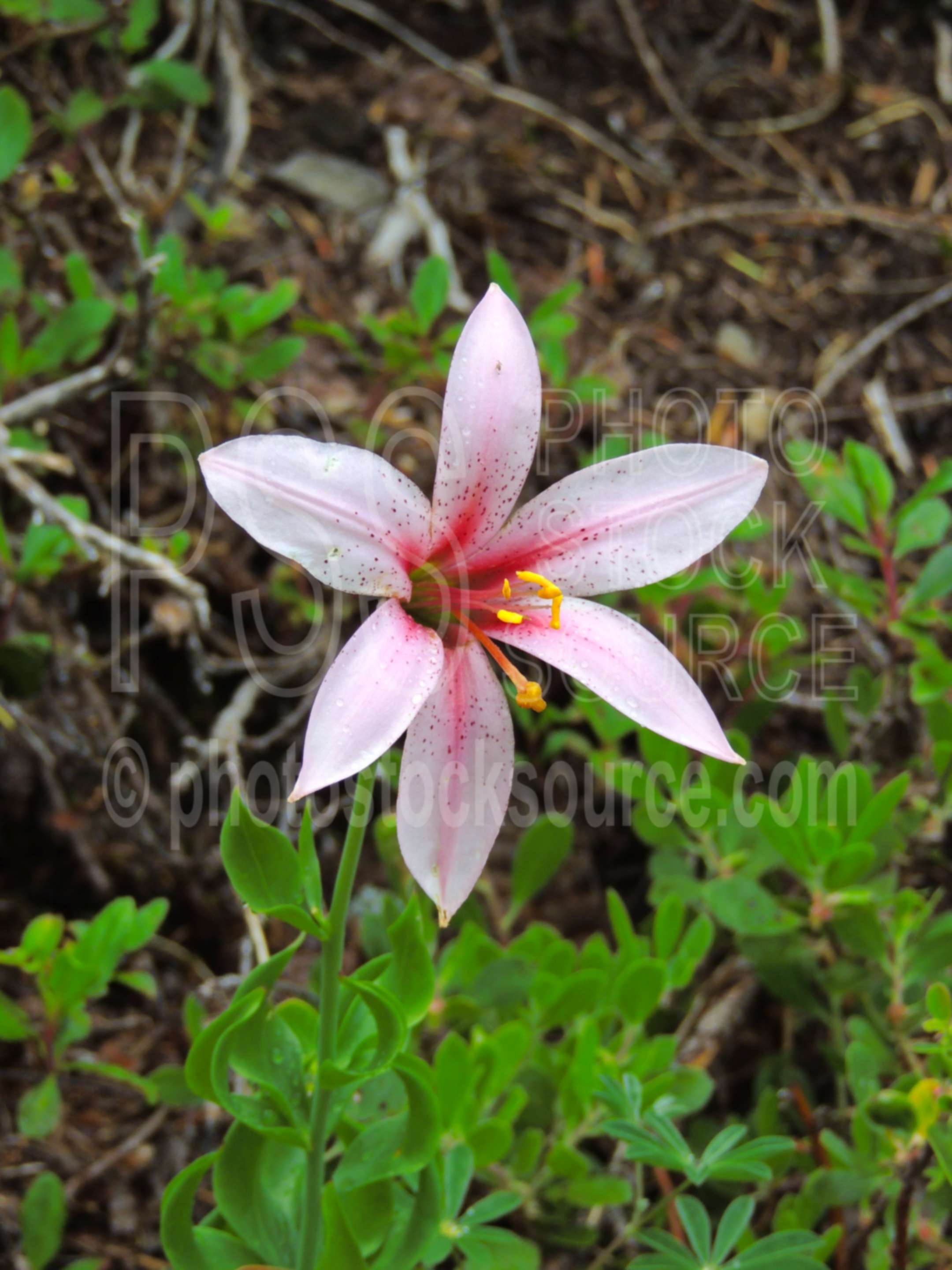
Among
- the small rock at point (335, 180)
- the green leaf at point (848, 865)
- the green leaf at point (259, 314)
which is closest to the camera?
the green leaf at point (848, 865)

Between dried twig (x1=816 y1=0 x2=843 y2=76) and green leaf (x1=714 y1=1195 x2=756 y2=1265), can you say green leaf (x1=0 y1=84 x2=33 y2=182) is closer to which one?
green leaf (x1=714 y1=1195 x2=756 y2=1265)

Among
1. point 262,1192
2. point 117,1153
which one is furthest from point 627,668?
point 117,1153

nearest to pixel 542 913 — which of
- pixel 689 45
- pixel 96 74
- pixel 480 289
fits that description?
pixel 480 289

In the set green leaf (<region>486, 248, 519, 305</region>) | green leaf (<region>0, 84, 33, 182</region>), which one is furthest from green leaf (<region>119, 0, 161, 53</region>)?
green leaf (<region>486, 248, 519, 305</region>)

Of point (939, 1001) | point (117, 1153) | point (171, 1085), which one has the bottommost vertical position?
point (117, 1153)

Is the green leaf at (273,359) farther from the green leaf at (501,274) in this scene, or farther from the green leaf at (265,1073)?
the green leaf at (265,1073)

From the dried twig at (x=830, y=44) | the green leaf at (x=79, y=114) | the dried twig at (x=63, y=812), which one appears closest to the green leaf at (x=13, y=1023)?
the dried twig at (x=63, y=812)

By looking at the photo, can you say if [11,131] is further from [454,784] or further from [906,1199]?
[906,1199]

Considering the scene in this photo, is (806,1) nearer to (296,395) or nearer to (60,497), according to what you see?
(296,395)
